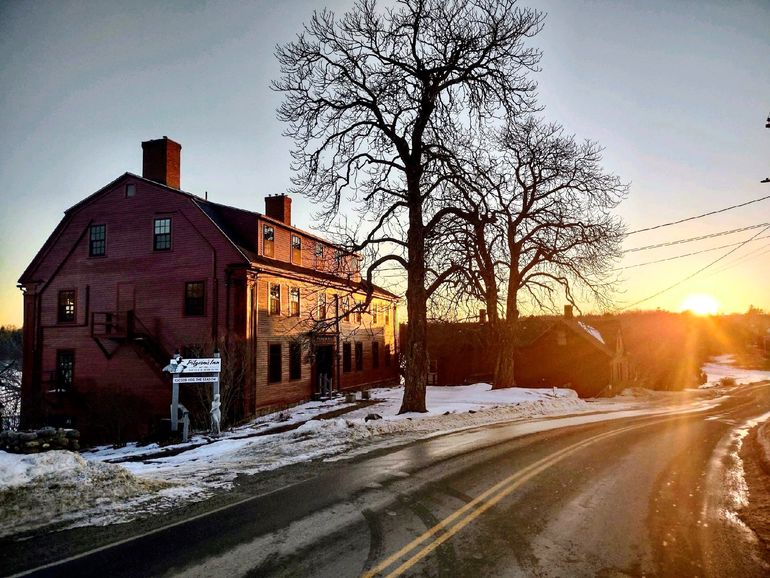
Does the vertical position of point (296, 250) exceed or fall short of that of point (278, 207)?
it falls short

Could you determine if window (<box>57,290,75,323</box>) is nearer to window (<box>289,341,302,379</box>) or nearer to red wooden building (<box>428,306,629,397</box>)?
window (<box>289,341,302,379</box>)

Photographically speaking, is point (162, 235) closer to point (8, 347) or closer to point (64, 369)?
point (64, 369)

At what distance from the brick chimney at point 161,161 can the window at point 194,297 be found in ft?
20.2

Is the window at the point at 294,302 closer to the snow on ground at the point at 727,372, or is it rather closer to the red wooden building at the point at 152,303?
the red wooden building at the point at 152,303

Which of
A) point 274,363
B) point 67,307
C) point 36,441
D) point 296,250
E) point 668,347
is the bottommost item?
point 668,347

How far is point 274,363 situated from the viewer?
25188 mm

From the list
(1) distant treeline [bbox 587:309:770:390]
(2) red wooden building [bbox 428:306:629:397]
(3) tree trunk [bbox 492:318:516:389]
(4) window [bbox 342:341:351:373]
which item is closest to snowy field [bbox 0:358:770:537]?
(3) tree trunk [bbox 492:318:516:389]

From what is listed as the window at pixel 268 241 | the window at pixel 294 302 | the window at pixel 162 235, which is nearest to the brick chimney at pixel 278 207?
the window at pixel 268 241

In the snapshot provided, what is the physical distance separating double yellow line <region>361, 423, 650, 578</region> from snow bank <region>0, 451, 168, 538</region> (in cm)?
460

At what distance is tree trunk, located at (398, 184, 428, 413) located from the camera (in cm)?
1822

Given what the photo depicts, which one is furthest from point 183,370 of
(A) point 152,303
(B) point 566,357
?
(B) point 566,357

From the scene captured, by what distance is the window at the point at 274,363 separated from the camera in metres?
24.6

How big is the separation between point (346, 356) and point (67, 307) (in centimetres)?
1609

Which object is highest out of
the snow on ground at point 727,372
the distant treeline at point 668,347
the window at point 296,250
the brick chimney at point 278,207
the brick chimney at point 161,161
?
the brick chimney at point 161,161
